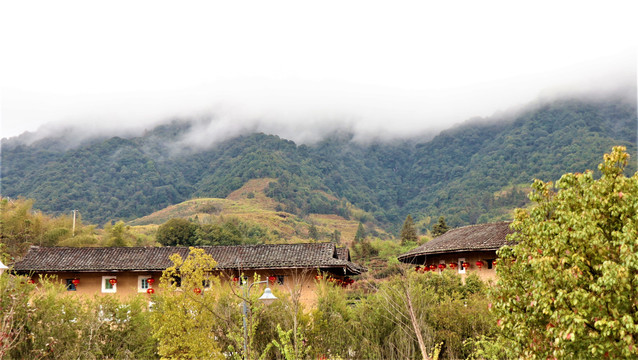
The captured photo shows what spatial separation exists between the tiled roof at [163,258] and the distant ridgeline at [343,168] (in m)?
64.1

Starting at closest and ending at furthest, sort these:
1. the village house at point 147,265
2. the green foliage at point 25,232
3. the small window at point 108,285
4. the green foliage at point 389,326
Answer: the green foliage at point 389,326
the village house at point 147,265
the small window at point 108,285
the green foliage at point 25,232

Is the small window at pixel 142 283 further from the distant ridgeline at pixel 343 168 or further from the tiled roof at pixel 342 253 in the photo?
the distant ridgeline at pixel 343 168

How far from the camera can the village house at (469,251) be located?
21.2 m

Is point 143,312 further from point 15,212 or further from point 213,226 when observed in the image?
point 213,226

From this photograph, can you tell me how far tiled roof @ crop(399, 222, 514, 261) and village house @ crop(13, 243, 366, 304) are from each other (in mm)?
4018

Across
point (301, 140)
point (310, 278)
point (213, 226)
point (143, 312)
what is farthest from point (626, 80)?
point (143, 312)

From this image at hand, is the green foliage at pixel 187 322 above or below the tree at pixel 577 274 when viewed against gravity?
below

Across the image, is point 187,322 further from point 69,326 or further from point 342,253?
point 342,253

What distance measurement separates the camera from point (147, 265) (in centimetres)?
2312

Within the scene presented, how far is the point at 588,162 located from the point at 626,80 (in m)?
45.5

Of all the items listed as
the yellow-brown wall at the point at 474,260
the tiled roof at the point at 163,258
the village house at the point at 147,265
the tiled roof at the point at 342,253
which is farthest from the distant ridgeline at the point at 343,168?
the village house at the point at 147,265

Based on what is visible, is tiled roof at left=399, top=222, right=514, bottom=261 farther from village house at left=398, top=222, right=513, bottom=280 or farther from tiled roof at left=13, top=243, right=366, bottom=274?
tiled roof at left=13, top=243, right=366, bottom=274

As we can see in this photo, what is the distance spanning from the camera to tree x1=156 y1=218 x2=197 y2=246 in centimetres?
4922

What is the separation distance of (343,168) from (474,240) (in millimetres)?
114096
